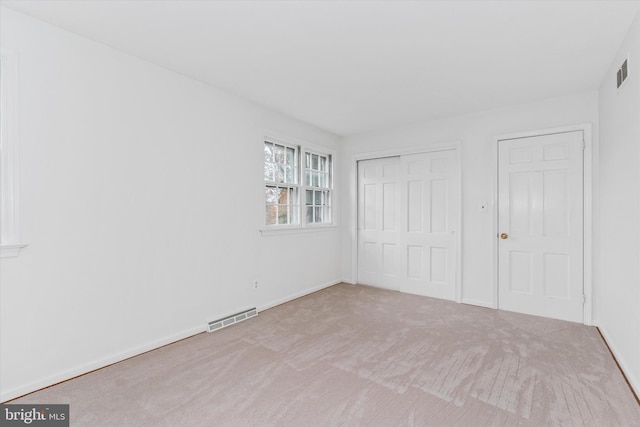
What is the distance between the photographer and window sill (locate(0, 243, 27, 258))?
6.48 feet

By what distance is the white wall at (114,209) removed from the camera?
210 centimetres

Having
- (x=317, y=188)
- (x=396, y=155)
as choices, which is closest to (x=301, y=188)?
(x=317, y=188)

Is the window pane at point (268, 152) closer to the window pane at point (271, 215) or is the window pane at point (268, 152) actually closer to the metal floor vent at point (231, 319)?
the window pane at point (271, 215)

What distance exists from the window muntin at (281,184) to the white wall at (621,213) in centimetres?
340

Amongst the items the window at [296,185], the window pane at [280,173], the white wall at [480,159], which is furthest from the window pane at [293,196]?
the white wall at [480,159]

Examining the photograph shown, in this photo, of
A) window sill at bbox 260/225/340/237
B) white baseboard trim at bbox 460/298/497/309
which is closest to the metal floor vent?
window sill at bbox 260/225/340/237

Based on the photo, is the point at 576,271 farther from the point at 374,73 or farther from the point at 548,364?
the point at 374,73

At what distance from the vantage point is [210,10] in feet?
6.67

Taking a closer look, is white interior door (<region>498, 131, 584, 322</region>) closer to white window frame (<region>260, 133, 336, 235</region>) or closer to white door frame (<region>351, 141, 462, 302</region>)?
white door frame (<region>351, 141, 462, 302</region>)

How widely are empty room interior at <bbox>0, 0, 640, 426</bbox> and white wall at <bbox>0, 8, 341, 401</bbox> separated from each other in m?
0.02

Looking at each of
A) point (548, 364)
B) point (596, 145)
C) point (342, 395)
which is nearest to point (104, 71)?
point (342, 395)

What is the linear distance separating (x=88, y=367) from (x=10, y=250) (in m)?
1.04

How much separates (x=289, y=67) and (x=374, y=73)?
0.81 meters

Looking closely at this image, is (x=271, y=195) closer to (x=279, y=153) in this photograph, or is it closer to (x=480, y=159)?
(x=279, y=153)
